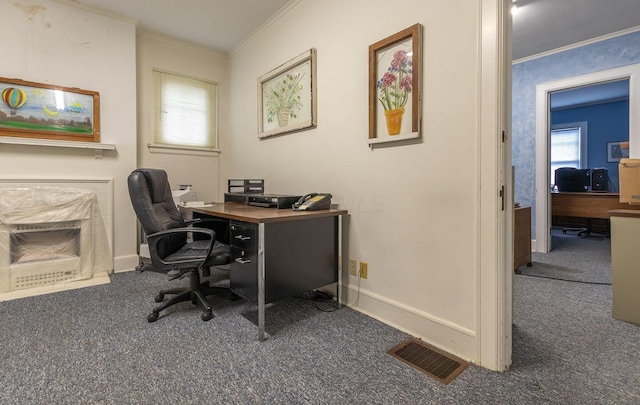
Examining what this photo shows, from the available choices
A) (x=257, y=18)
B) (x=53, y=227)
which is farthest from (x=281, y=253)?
(x=257, y=18)

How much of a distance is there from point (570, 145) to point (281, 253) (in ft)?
26.5

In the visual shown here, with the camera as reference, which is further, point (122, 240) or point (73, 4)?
point (122, 240)

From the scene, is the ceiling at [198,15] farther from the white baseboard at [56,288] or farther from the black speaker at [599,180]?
the black speaker at [599,180]

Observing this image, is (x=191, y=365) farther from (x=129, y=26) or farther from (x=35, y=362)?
(x=129, y=26)

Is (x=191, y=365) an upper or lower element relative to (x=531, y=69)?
lower

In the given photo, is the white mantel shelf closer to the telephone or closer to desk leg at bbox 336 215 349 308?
the telephone

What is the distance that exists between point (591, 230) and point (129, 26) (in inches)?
306

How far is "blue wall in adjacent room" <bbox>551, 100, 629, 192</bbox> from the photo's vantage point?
6.21 meters

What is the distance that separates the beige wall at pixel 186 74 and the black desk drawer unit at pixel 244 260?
206 centimetres

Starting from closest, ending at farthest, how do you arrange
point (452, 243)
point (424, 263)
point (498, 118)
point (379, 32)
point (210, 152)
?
point (498, 118), point (452, 243), point (424, 263), point (379, 32), point (210, 152)

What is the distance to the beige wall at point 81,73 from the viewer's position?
264 centimetres

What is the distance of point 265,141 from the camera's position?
3.17m

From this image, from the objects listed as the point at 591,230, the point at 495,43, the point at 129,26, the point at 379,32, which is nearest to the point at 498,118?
the point at 495,43

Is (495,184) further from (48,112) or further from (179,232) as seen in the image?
(48,112)
